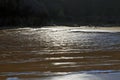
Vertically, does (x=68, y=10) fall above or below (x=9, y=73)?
above

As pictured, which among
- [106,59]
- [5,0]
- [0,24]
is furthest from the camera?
[5,0]

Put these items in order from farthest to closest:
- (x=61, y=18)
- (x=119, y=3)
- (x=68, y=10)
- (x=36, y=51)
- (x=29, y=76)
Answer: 1. (x=119, y=3)
2. (x=68, y=10)
3. (x=61, y=18)
4. (x=36, y=51)
5. (x=29, y=76)

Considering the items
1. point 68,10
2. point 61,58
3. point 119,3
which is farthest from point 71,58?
point 119,3

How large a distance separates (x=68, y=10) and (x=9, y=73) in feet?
232

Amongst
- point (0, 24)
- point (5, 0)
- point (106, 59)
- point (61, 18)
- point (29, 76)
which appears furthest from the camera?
point (61, 18)

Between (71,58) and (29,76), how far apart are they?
441cm

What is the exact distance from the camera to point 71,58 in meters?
14.3

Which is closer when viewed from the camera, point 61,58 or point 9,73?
point 9,73

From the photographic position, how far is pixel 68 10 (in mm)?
80875

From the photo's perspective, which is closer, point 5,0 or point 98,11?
point 5,0

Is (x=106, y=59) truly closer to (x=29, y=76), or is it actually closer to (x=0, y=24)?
(x=29, y=76)

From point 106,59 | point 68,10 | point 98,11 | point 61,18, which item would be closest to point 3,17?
point 61,18

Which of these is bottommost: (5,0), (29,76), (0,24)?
(29,76)

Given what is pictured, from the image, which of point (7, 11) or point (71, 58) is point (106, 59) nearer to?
point (71, 58)
